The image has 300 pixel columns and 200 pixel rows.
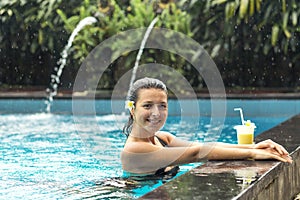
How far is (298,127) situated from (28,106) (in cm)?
606

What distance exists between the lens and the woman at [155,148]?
3727mm

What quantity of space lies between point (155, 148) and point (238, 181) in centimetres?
65

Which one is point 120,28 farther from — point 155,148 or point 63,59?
point 155,148

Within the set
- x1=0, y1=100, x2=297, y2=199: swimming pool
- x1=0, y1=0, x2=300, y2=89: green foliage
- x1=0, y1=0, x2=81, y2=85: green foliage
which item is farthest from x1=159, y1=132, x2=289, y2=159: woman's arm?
x1=0, y1=0, x2=81, y2=85: green foliage

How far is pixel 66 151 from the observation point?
699cm

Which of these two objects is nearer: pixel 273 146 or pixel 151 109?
pixel 151 109

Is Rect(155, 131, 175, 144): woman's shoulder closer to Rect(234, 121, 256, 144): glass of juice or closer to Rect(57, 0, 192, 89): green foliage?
Rect(234, 121, 256, 144): glass of juice

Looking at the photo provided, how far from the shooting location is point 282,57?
12484mm

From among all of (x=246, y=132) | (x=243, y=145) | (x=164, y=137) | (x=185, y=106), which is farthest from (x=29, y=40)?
(x=243, y=145)

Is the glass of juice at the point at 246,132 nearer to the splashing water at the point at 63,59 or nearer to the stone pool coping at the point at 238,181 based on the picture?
the stone pool coping at the point at 238,181

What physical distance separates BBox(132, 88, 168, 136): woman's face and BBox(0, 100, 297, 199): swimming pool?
0.35m

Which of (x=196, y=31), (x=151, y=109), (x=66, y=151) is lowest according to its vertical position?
(x=66, y=151)

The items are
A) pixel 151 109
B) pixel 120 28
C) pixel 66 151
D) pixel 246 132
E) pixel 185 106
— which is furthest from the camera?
pixel 120 28

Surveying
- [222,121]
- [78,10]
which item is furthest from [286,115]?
[78,10]
